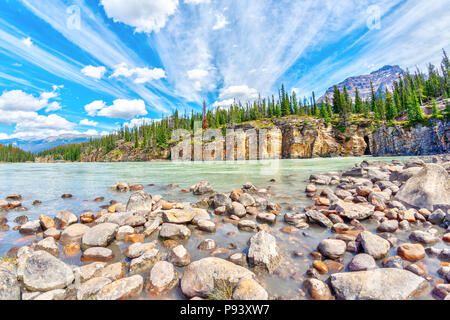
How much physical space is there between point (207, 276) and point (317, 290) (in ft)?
5.77

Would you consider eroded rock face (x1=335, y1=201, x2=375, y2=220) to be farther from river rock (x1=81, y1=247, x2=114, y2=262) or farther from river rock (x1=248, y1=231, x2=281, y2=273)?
river rock (x1=81, y1=247, x2=114, y2=262)

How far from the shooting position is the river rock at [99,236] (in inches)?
187

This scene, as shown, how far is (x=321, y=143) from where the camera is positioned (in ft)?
207

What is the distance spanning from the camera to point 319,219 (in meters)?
5.64

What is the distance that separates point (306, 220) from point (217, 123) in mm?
84011

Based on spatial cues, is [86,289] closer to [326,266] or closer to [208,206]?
[326,266]

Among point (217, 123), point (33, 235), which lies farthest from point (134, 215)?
point (217, 123)

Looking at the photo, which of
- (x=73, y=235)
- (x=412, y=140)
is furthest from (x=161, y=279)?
(x=412, y=140)

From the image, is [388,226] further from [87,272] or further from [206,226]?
[87,272]

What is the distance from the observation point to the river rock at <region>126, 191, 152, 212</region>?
719 cm

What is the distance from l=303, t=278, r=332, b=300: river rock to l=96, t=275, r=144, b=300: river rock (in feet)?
8.96

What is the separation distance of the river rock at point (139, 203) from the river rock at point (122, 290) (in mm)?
4301

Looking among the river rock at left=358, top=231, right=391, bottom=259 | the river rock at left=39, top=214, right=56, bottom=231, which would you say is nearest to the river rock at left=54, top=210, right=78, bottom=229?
the river rock at left=39, top=214, right=56, bottom=231

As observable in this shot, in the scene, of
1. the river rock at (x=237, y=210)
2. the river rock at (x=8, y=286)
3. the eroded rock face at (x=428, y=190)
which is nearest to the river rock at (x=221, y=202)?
the river rock at (x=237, y=210)
